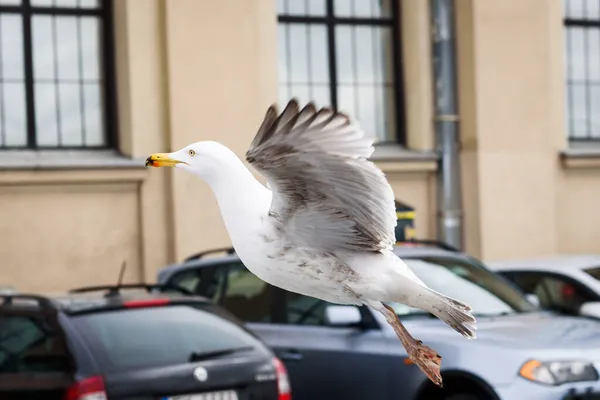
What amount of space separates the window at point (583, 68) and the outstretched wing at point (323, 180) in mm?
12819

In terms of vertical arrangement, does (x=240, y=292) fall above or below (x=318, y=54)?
below

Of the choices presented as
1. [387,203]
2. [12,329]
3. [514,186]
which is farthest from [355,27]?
Result: [387,203]

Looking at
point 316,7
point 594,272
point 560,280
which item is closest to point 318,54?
point 316,7

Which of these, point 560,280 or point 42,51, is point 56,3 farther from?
point 560,280

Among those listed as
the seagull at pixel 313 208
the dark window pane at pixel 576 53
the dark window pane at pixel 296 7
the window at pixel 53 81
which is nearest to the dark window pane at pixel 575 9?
the dark window pane at pixel 576 53

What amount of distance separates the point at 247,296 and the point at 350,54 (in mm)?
5735

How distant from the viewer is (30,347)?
20.5ft

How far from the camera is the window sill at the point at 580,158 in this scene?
13.5 m

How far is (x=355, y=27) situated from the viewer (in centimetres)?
1333

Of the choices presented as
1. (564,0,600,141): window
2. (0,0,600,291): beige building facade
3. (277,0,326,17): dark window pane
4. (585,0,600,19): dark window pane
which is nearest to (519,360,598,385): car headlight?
(0,0,600,291): beige building facade

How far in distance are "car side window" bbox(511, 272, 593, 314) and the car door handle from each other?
95.9 inches

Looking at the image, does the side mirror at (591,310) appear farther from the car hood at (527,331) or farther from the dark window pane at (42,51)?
the dark window pane at (42,51)

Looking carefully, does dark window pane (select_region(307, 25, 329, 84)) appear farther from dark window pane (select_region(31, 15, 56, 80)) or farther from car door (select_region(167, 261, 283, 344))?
car door (select_region(167, 261, 283, 344))

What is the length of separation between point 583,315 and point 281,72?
5251mm
